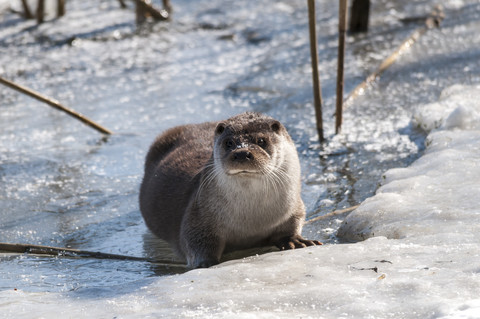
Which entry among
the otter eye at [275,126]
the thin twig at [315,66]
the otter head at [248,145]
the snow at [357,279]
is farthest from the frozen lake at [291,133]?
the otter eye at [275,126]

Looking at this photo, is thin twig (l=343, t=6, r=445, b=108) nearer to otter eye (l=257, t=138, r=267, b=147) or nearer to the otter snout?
otter eye (l=257, t=138, r=267, b=147)

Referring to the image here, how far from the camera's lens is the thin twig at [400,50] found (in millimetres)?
6273

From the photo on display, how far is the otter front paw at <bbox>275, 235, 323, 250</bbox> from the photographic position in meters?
3.48

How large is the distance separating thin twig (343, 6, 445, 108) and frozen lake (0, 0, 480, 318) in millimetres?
79

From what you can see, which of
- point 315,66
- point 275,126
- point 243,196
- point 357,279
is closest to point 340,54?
point 315,66

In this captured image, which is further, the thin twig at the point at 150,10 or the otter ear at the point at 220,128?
the thin twig at the point at 150,10

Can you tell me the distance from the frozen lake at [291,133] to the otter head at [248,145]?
0.41m

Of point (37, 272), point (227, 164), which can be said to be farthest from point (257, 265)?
point (37, 272)

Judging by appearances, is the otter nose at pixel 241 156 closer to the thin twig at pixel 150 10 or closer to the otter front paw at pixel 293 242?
the otter front paw at pixel 293 242

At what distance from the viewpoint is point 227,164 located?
320cm

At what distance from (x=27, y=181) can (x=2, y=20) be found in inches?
254

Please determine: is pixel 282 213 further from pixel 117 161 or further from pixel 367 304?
pixel 117 161

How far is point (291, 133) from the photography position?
5605 mm

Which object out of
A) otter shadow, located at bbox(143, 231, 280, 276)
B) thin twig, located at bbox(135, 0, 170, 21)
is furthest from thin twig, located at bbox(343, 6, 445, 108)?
thin twig, located at bbox(135, 0, 170, 21)
